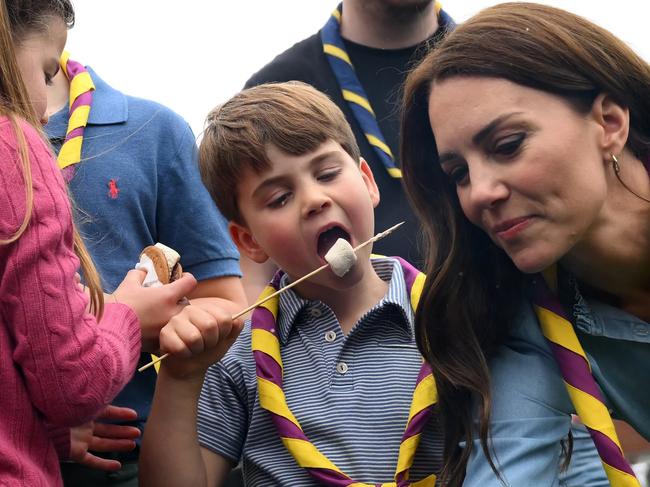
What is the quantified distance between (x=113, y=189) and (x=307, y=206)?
57 cm

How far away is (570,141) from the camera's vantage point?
2506 mm

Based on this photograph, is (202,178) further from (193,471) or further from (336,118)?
(193,471)

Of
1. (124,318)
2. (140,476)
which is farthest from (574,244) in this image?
(140,476)

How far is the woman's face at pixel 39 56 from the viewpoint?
2.60 m

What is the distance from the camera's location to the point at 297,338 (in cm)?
305

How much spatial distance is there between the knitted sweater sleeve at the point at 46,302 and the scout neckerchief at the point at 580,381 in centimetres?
104

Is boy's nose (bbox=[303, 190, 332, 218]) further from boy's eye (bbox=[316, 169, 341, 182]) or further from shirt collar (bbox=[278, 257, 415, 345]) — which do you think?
shirt collar (bbox=[278, 257, 415, 345])

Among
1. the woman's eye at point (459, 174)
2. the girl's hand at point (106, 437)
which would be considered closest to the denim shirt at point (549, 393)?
the woman's eye at point (459, 174)

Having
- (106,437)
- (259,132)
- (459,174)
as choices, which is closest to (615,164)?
(459,174)

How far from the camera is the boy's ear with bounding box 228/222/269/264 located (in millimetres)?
3193

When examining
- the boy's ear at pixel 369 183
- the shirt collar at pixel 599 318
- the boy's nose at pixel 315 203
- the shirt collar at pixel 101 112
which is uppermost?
the shirt collar at pixel 101 112

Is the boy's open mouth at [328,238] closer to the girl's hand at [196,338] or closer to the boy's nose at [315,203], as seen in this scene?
the boy's nose at [315,203]

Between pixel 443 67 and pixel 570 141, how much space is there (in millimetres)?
362

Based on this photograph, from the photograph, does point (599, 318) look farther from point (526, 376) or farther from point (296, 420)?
point (296, 420)
